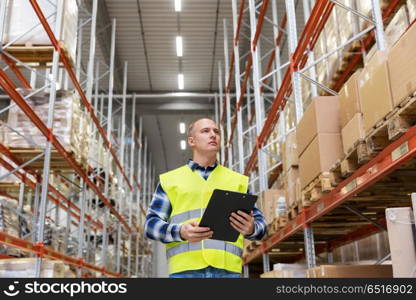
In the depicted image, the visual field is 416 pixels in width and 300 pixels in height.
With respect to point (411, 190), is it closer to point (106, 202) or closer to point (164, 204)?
point (164, 204)

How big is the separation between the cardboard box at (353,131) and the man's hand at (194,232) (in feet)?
5.28

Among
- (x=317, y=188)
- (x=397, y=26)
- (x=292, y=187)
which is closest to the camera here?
(x=317, y=188)

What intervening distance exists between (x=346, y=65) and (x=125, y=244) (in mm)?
16895

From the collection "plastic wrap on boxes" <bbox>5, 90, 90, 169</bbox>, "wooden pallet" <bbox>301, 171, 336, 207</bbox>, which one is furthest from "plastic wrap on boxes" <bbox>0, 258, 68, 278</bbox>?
"wooden pallet" <bbox>301, 171, 336, 207</bbox>

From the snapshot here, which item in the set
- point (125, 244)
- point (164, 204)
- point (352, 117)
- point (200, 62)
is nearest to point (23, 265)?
point (164, 204)

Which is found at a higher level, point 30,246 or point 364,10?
point 364,10

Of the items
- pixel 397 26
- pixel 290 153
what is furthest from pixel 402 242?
pixel 290 153

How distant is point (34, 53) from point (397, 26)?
5.73 meters

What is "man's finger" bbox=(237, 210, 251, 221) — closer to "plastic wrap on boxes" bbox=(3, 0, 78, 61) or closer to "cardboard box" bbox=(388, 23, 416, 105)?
"cardboard box" bbox=(388, 23, 416, 105)

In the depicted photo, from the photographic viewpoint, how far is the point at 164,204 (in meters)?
3.10

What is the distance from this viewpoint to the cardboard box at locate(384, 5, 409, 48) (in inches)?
193

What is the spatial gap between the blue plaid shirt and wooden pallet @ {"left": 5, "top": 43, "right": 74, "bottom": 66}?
5.57m

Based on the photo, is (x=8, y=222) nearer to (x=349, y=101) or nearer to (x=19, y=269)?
(x=19, y=269)

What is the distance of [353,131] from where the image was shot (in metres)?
3.97
